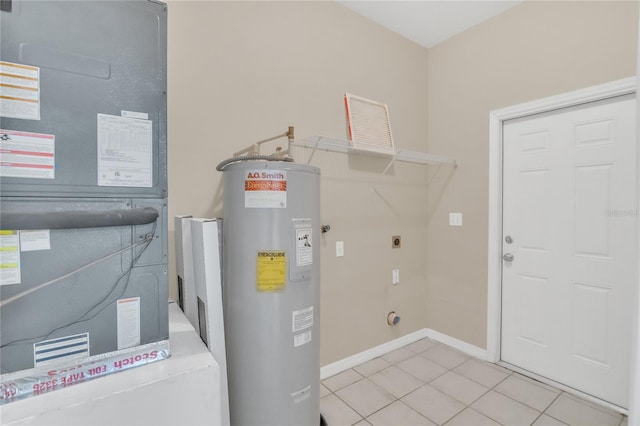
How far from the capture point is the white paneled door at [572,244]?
2.01 meters

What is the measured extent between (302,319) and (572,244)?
2.10 metres

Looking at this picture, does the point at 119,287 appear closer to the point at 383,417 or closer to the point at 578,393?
the point at 383,417

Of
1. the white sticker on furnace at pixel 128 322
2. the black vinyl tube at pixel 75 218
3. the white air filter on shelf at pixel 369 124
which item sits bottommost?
the white sticker on furnace at pixel 128 322

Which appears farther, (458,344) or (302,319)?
(458,344)

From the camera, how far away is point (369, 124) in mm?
2518

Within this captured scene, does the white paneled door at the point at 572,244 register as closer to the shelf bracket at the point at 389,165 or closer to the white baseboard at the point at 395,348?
the white baseboard at the point at 395,348

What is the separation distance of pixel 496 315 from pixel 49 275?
2998mm

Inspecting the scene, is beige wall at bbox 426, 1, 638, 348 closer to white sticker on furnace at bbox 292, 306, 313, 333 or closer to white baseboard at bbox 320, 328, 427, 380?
white baseboard at bbox 320, 328, 427, 380

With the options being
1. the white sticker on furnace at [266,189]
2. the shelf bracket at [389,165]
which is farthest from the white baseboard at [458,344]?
the white sticker on furnace at [266,189]

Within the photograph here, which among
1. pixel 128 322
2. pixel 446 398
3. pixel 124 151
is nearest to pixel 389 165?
pixel 446 398

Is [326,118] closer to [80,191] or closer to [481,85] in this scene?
[481,85]

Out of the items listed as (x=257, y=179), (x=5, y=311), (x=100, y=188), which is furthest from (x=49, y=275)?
(x=257, y=179)

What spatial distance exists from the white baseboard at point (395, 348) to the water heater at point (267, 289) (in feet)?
3.31

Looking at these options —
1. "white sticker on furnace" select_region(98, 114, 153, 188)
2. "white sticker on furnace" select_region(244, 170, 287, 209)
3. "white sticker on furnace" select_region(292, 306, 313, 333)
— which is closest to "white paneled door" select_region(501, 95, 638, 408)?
"white sticker on furnace" select_region(292, 306, 313, 333)
